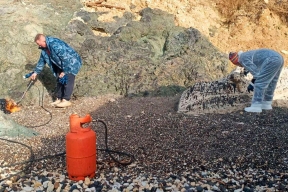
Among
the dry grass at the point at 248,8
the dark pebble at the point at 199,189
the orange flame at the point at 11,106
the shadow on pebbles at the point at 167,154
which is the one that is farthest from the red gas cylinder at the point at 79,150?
the dry grass at the point at 248,8

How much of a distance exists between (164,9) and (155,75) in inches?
174

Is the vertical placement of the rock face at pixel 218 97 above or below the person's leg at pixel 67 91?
above

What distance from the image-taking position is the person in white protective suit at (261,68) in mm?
6277

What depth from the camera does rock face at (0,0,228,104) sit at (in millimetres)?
8438

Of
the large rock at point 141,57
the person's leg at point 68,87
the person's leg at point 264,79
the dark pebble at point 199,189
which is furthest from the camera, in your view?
the large rock at point 141,57

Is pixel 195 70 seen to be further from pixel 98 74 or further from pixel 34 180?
pixel 34 180

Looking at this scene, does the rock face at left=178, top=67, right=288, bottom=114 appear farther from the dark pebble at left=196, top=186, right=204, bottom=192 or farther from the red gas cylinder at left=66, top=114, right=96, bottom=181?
the red gas cylinder at left=66, top=114, right=96, bottom=181

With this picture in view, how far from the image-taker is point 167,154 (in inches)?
181

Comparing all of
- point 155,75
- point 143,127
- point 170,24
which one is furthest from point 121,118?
point 170,24

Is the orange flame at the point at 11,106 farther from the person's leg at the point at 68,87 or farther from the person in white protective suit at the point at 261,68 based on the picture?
the person in white protective suit at the point at 261,68

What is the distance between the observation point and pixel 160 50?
32.8ft

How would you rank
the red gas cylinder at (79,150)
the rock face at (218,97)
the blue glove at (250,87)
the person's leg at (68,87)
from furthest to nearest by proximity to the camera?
the person's leg at (68,87) < the blue glove at (250,87) < the rock face at (218,97) < the red gas cylinder at (79,150)

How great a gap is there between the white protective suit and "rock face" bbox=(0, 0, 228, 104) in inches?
78.9

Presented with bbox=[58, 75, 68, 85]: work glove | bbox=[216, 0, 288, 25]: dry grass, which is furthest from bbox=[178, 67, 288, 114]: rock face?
bbox=[216, 0, 288, 25]: dry grass
